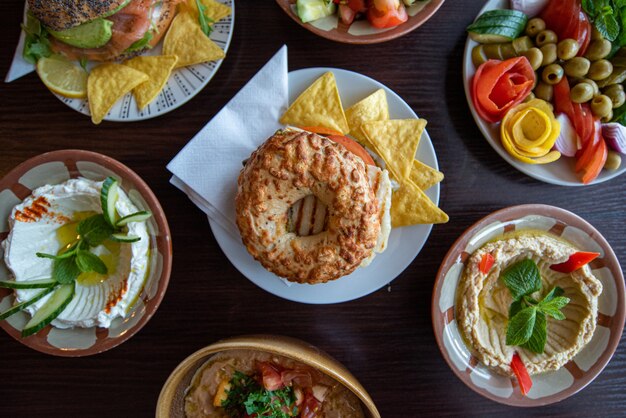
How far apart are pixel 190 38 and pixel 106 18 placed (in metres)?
0.32

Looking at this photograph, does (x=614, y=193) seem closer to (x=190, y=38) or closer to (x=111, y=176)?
(x=190, y=38)

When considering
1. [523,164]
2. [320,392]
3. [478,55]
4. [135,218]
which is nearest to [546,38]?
[478,55]

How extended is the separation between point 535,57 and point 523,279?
891mm

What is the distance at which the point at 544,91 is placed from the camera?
2.19 meters

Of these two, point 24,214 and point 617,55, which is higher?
point 617,55

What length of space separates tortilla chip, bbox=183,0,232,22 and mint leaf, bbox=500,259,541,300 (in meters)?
1.56

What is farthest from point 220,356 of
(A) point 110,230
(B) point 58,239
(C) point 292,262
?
(B) point 58,239

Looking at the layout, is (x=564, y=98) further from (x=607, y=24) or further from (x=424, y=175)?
(x=424, y=175)

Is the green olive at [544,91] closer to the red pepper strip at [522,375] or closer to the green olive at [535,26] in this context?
the green olive at [535,26]

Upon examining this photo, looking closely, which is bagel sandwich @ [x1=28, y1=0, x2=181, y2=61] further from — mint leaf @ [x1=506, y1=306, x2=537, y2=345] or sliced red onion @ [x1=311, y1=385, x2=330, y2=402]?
mint leaf @ [x1=506, y1=306, x2=537, y2=345]

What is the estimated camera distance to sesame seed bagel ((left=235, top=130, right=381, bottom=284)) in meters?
1.91

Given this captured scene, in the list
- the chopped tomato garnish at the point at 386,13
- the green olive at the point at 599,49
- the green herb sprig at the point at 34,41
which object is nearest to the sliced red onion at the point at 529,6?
the green olive at the point at 599,49

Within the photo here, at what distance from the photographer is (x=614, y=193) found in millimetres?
2312

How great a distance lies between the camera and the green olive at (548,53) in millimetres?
2143
